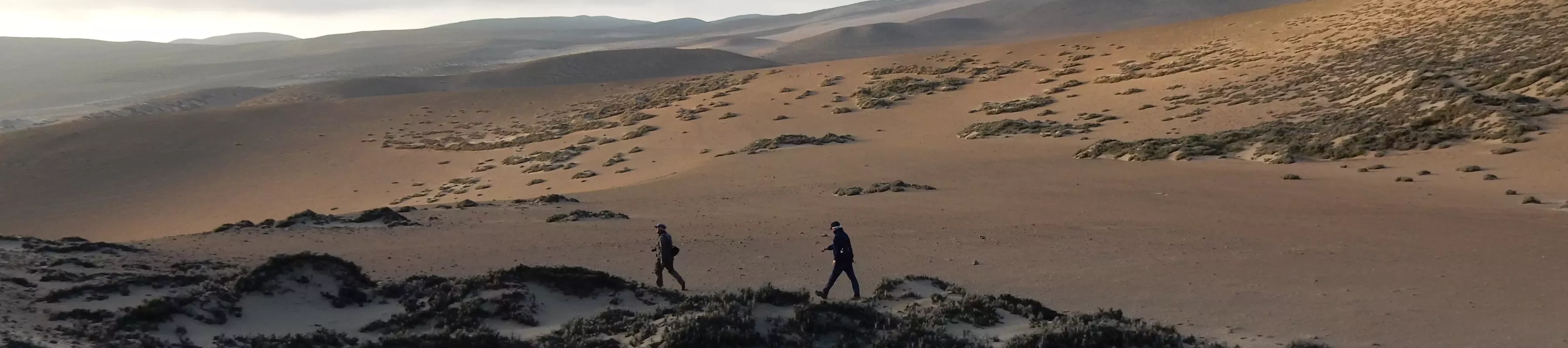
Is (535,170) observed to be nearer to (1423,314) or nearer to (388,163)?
(388,163)

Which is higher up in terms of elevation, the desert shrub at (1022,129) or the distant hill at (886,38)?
the desert shrub at (1022,129)

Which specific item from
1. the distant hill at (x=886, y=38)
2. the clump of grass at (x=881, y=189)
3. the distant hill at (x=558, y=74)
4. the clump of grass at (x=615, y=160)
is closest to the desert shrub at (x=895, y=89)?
the clump of grass at (x=615, y=160)

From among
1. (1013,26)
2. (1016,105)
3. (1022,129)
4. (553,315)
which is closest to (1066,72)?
(1016,105)

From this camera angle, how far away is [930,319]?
25.4 ft

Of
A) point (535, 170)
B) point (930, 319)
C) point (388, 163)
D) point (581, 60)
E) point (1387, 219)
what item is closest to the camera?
point (930, 319)

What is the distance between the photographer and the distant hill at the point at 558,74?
73500 millimetres

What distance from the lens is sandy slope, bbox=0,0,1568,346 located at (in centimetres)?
948

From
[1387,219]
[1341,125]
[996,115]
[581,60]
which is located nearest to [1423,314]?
[1387,219]

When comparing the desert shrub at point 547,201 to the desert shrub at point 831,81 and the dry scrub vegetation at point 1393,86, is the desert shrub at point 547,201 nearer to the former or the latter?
the dry scrub vegetation at point 1393,86

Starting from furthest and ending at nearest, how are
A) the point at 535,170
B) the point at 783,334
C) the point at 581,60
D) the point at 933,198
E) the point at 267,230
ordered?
the point at 581,60 < the point at 535,170 < the point at 933,198 < the point at 267,230 < the point at 783,334

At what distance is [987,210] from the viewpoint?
15891 mm

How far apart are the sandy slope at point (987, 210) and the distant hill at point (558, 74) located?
1375 inches

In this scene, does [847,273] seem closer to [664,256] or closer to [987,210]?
[664,256]

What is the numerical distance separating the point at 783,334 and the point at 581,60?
7899 cm
